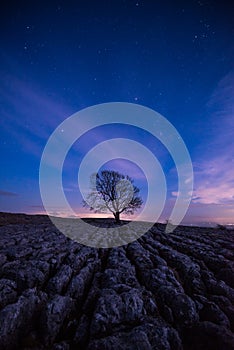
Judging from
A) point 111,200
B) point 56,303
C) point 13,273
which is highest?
point 111,200

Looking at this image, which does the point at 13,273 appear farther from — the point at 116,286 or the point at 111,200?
the point at 111,200

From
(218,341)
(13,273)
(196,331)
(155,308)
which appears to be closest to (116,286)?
(155,308)

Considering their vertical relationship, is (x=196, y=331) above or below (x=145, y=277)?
below

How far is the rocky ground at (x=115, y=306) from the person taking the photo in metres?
6.83

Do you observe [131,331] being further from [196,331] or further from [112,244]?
[112,244]

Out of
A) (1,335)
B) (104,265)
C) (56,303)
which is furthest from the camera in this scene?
(104,265)

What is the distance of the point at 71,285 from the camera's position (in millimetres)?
10414

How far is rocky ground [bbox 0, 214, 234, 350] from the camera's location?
6832mm

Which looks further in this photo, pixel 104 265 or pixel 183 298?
pixel 104 265

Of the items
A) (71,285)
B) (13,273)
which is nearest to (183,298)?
(71,285)

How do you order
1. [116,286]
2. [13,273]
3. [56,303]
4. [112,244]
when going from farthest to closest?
1. [112,244]
2. [13,273]
3. [116,286]
4. [56,303]

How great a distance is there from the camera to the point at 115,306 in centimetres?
815

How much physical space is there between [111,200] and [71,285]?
36.5 metres

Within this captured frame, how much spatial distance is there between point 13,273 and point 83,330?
19.3 ft
